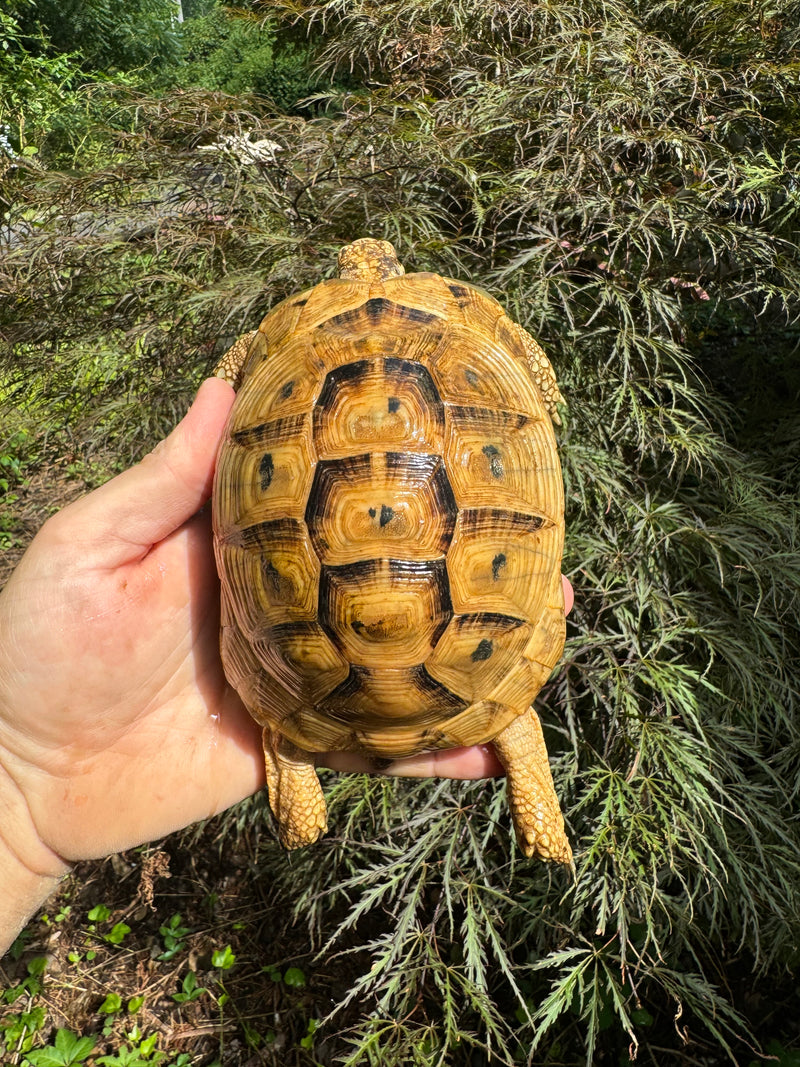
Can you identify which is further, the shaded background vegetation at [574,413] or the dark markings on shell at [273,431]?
the shaded background vegetation at [574,413]

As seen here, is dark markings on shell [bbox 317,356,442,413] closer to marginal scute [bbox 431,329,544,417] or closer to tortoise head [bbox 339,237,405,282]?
marginal scute [bbox 431,329,544,417]

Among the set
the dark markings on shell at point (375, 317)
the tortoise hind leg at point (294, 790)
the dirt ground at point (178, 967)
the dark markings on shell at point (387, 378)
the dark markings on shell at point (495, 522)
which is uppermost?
the dark markings on shell at point (375, 317)

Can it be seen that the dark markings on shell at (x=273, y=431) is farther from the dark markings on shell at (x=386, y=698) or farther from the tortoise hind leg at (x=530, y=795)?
the tortoise hind leg at (x=530, y=795)

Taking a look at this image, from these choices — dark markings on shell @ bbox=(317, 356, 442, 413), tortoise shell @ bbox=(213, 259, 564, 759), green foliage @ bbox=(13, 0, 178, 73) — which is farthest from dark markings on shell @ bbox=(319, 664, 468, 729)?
green foliage @ bbox=(13, 0, 178, 73)

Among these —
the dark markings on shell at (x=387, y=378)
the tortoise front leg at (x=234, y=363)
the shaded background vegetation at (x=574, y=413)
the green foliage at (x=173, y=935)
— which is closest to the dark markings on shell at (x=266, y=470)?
the dark markings on shell at (x=387, y=378)

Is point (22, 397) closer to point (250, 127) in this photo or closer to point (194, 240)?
point (194, 240)
